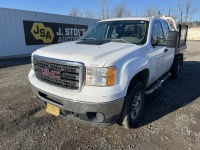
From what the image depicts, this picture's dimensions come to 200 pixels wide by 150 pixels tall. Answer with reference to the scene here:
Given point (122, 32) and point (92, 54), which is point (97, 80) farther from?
point (122, 32)

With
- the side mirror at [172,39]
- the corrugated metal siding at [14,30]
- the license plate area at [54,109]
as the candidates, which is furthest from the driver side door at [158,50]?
the corrugated metal siding at [14,30]

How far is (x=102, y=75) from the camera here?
8.63ft

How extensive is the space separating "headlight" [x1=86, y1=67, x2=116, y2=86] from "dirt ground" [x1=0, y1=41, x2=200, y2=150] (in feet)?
3.53

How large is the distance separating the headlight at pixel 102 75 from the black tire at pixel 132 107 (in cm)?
56

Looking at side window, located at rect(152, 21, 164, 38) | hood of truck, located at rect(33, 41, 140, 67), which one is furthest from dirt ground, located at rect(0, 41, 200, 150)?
side window, located at rect(152, 21, 164, 38)

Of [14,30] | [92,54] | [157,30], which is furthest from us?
[14,30]

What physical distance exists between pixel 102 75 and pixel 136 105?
1.23 meters

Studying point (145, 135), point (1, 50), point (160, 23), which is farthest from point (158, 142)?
point (1, 50)

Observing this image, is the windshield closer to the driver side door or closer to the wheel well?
the driver side door

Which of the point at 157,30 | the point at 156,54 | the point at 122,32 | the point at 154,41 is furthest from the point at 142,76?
the point at 157,30

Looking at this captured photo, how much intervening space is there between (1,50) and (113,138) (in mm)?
10227

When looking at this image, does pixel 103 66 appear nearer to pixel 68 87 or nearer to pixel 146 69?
pixel 68 87

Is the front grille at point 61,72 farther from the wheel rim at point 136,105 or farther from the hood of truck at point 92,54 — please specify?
the wheel rim at point 136,105

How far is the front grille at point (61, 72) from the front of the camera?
270 cm
